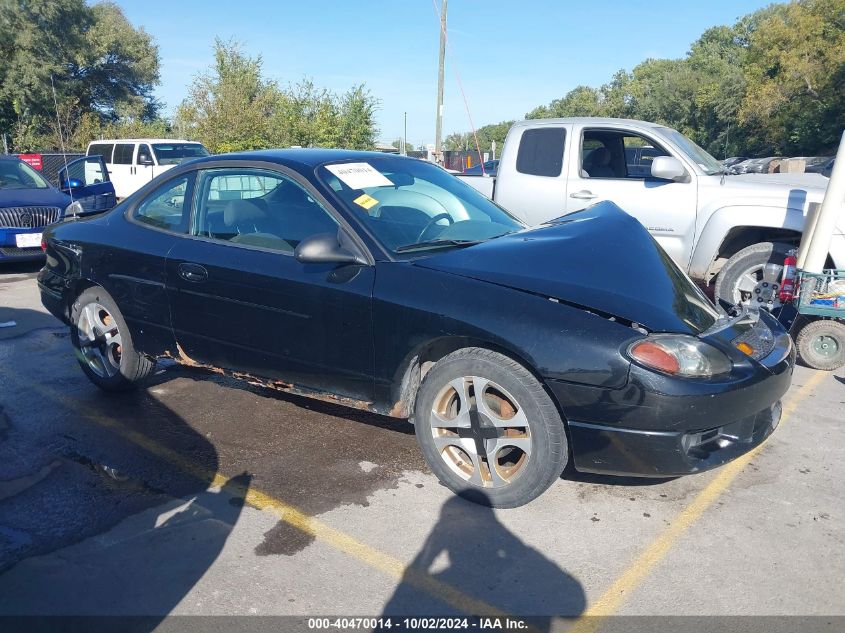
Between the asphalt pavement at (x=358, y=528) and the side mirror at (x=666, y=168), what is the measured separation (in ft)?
8.74

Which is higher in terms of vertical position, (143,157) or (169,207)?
(169,207)

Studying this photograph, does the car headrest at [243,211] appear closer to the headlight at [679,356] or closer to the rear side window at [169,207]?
the rear side window at [169,207]

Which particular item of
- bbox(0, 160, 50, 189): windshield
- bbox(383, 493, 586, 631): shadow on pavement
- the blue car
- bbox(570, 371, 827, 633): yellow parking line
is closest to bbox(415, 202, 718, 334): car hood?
bbox(570, 371, 827, 633): yellow parking line

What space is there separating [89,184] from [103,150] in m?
8.06

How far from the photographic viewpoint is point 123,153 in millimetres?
19203

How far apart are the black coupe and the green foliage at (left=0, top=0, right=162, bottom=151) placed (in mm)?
30983

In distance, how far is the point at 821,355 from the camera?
230 inches

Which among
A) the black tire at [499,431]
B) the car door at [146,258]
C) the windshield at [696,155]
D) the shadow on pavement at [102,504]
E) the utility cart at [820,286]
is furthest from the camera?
the windshield at [696,155]

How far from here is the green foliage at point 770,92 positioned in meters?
42.0

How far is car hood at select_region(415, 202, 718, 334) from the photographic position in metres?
3.30

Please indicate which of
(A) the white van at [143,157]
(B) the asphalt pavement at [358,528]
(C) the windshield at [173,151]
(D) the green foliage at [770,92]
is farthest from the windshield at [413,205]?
(D) the green foliage at [770,92]

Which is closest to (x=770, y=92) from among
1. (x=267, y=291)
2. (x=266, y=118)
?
(x=266, y=118)

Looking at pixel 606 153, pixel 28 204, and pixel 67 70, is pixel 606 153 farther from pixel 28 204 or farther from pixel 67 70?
pixel 67 70

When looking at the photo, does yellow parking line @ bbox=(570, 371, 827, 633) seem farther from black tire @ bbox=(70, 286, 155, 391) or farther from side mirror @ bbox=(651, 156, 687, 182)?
black tire @ bbox=(70, 286, 155, 391)
